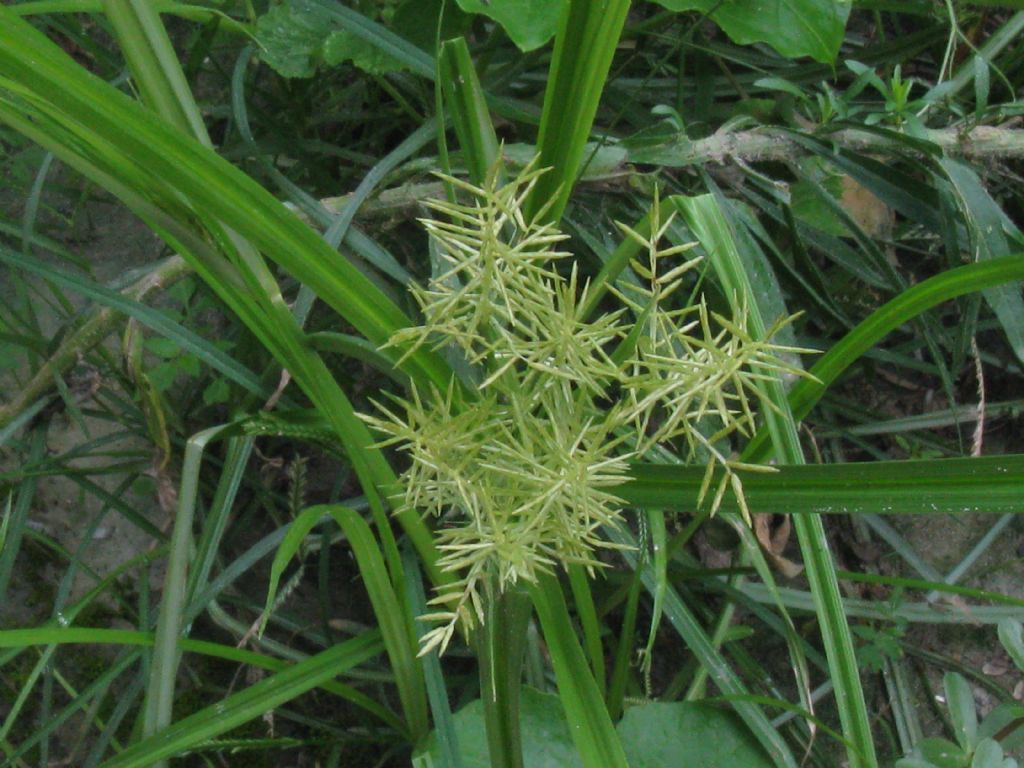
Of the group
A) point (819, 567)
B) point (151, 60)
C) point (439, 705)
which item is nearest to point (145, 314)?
point (151, 60)

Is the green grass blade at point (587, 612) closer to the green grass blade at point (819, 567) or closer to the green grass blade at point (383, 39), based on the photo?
the green grass blade at point (819, 567)

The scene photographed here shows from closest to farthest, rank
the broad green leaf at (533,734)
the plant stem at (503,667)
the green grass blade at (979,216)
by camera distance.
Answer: the plant stem at (503,667)
the broad green leaf at (533,734)
the green grass blade at (979,216)

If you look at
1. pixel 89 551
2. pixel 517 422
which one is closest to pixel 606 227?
pixel 517 422

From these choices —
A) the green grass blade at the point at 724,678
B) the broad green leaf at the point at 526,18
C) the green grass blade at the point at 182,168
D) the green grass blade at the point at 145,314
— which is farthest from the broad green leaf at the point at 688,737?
the broad green leaf at the point at 526,18

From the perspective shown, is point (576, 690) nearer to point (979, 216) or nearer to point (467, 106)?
point (467, 106)

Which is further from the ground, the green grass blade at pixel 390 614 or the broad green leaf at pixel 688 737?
the green grass blade at pixel 390 614

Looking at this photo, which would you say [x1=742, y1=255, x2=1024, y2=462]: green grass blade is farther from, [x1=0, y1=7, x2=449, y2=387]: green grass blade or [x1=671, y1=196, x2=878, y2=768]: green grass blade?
[x1=0, y1=7, x2=449, y2=387]: green grass blade
